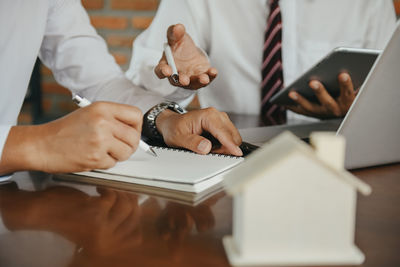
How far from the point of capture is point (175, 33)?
1096 millimetres

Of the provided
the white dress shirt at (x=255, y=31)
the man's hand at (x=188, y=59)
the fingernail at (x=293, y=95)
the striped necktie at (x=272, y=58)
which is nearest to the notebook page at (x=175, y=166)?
the man's hand at (x=188, y=59)

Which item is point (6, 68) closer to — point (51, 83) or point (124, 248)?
point (124, 248)

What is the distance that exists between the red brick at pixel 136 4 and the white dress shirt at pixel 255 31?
2.77 ft

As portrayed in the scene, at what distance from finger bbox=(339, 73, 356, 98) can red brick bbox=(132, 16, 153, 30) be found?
72.1 inches

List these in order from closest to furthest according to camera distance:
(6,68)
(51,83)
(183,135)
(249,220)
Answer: (249,220), (183,135), (6,68), (51,83)

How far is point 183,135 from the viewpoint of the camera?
0.89 metres

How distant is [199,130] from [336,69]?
1.49 ft

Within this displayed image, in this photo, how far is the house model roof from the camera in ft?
1.10

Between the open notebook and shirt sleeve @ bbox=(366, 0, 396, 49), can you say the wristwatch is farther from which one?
shirt sleeve @ bbox=(366, 0, 396, 49)

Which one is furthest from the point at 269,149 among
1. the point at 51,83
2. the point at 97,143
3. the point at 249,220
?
the point at 51,83

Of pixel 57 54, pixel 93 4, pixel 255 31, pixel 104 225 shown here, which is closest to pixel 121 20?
pixel 93 4

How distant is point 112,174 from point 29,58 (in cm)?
62

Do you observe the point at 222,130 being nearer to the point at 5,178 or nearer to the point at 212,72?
the point at 212,72

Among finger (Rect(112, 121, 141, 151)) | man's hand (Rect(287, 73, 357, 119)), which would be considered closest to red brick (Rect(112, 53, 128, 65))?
man's hand (Rect(287, 73, 357, 119))
